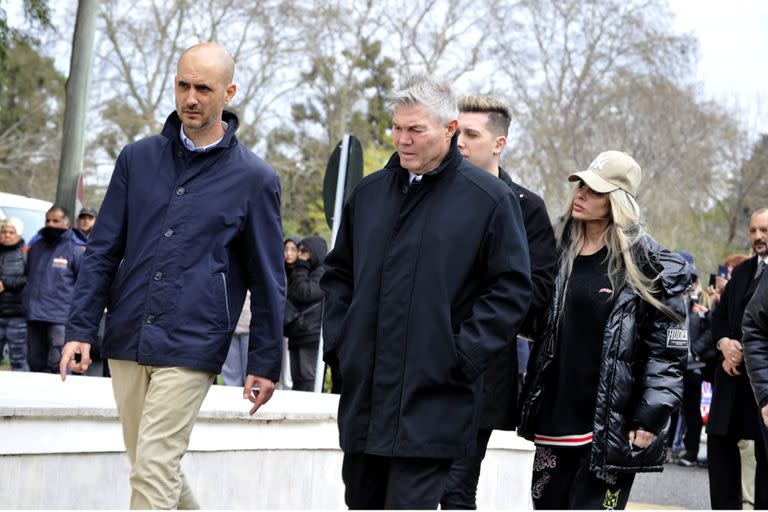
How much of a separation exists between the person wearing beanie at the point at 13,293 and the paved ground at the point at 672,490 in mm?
6907

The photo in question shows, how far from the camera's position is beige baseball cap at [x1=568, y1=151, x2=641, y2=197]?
5.51 metres

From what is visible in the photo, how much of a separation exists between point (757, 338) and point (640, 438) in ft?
3.62

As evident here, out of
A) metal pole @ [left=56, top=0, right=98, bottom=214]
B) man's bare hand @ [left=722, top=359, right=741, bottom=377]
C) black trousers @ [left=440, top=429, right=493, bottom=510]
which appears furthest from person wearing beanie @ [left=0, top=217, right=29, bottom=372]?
black trousers @ [left=440, top=429, right=493, bottom=510]

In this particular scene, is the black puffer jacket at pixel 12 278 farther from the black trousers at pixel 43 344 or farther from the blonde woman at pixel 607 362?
the blonde woman at pixel 607 362

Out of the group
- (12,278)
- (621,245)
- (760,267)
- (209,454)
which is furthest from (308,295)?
(621,245)

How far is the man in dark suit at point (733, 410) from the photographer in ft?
26.0

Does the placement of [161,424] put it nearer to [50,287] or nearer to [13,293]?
[50,287]

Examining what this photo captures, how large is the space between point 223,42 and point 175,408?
34.0 metres

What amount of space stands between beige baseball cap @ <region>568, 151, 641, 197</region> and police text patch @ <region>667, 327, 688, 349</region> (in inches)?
27.0

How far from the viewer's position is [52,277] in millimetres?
13258

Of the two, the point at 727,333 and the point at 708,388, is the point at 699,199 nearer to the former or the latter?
the point at 708,388

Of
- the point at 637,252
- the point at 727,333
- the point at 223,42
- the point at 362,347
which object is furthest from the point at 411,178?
the point at 223,42

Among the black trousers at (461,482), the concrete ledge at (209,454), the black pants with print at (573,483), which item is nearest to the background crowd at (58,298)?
the concrete ledge at (209,454)

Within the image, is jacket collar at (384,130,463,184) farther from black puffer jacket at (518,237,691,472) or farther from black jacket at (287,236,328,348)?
black jacket at (287,236,328,348)
